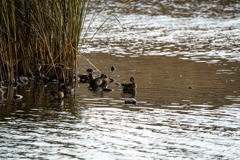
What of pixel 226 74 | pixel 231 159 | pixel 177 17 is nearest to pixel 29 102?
pixel 231 159

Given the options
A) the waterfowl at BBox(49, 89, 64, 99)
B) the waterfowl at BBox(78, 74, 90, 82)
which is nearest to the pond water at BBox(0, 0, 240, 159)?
the waterfowl at BBox(49, 89, 64, 99)

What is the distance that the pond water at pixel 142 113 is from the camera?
5.62 meters

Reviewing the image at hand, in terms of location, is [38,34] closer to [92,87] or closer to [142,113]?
[92,87]

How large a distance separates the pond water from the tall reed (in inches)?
22.2

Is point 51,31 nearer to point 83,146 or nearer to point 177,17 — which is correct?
point 83,146

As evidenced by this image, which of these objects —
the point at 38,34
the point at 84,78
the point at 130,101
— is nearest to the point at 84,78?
the point at 84,78

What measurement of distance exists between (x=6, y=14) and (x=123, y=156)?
5.29 meters

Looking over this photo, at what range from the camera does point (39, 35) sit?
386 inches

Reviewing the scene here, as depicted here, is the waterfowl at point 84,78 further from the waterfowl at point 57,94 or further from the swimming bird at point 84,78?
the waterfowl at point 57,94

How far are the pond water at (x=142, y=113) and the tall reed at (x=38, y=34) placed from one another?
56cm

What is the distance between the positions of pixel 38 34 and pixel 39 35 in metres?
0.25

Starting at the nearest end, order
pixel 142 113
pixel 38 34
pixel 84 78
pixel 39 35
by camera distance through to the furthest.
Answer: pixel 142 113
pixel 39 35
pixel 38 34
pixel 84 78

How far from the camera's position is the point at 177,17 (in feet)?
90.2

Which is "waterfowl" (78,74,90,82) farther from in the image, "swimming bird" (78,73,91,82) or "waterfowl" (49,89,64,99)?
"waterfowl" (49,89,64,99)
